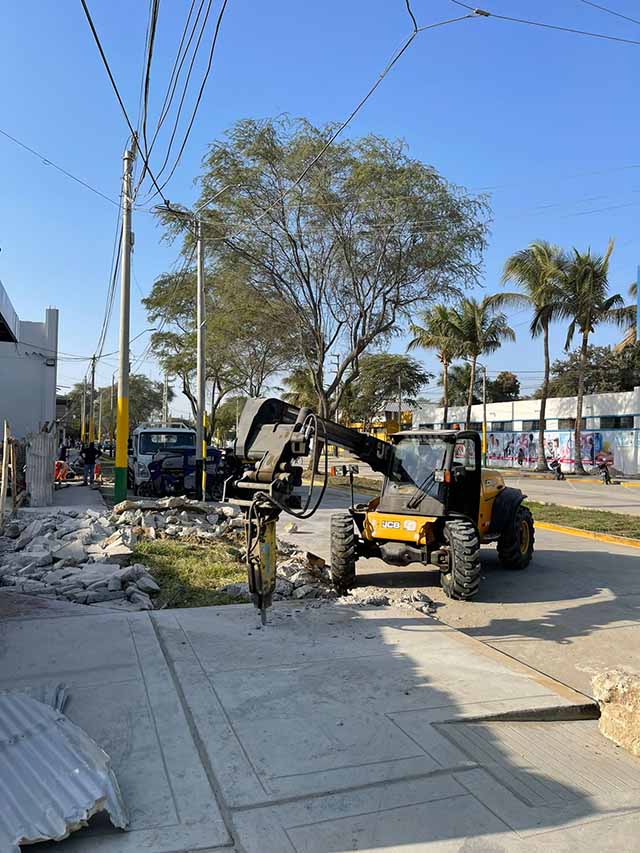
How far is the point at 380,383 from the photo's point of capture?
2362 inches

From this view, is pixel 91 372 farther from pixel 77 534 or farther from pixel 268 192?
pixel 77 534

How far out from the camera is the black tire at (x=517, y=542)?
36.0 ft

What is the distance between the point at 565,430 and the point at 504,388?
29.8 meters

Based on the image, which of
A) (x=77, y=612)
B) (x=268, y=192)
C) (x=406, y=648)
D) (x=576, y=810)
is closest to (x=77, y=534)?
(x=77, y=612)

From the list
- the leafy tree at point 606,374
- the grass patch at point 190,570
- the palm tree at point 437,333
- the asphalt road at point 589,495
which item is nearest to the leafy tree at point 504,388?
the leafy tree at point 606,374

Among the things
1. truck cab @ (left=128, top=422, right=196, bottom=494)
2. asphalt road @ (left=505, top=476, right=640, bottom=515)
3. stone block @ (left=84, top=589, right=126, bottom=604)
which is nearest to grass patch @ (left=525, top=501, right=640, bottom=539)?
asphalt road @ (left=505, top=476, right=640, bottom=515)

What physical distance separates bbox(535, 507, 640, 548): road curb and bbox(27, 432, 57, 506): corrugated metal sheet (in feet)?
41.8

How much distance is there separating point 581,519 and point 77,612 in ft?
43.0

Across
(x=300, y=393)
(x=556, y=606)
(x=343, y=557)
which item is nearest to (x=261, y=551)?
(x=343, y=557)

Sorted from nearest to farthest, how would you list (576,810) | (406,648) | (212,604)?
(576,810)
(406,648)
(212,604)

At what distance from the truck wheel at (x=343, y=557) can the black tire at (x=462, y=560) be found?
1.31 m

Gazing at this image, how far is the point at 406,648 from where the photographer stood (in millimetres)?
6781

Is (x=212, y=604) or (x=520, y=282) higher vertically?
(x=520, y=282)

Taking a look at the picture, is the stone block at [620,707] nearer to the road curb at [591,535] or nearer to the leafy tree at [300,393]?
the road curb at [591,535]
